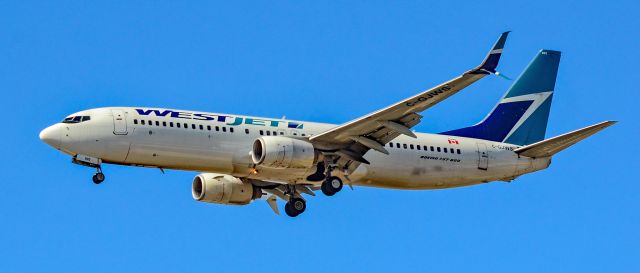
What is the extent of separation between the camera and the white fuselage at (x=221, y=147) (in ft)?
189

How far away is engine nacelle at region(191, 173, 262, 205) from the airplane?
0.15 feet

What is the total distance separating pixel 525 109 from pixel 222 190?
51.7 ft

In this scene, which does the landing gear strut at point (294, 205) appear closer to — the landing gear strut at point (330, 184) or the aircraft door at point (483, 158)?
the landing gear strut at point (330, 184)

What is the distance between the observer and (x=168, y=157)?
190 ft

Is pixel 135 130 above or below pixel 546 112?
below

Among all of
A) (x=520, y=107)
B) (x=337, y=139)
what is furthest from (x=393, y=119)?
(x=520, y=107)

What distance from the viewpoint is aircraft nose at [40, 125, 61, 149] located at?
57500 millimetres

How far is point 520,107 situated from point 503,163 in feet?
16.3

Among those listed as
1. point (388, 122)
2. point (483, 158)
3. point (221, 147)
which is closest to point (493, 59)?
point (388, 122)

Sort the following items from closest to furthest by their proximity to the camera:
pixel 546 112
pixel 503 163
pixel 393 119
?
pixel 393 119 → pixel 503 163 → pixel 546 112

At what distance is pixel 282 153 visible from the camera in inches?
2266

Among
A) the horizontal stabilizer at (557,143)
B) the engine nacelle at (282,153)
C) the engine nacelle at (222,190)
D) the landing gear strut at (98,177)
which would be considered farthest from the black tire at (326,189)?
the horizontal stabilizer at (557,143)

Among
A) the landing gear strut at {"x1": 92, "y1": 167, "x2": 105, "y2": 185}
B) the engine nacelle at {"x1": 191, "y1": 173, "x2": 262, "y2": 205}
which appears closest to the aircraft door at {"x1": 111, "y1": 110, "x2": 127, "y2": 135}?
the landing gear strut at {"x1": 92, "y1": 167, "x2": 105, "y2": 185}

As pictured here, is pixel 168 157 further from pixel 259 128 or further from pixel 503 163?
pixel 503 163
